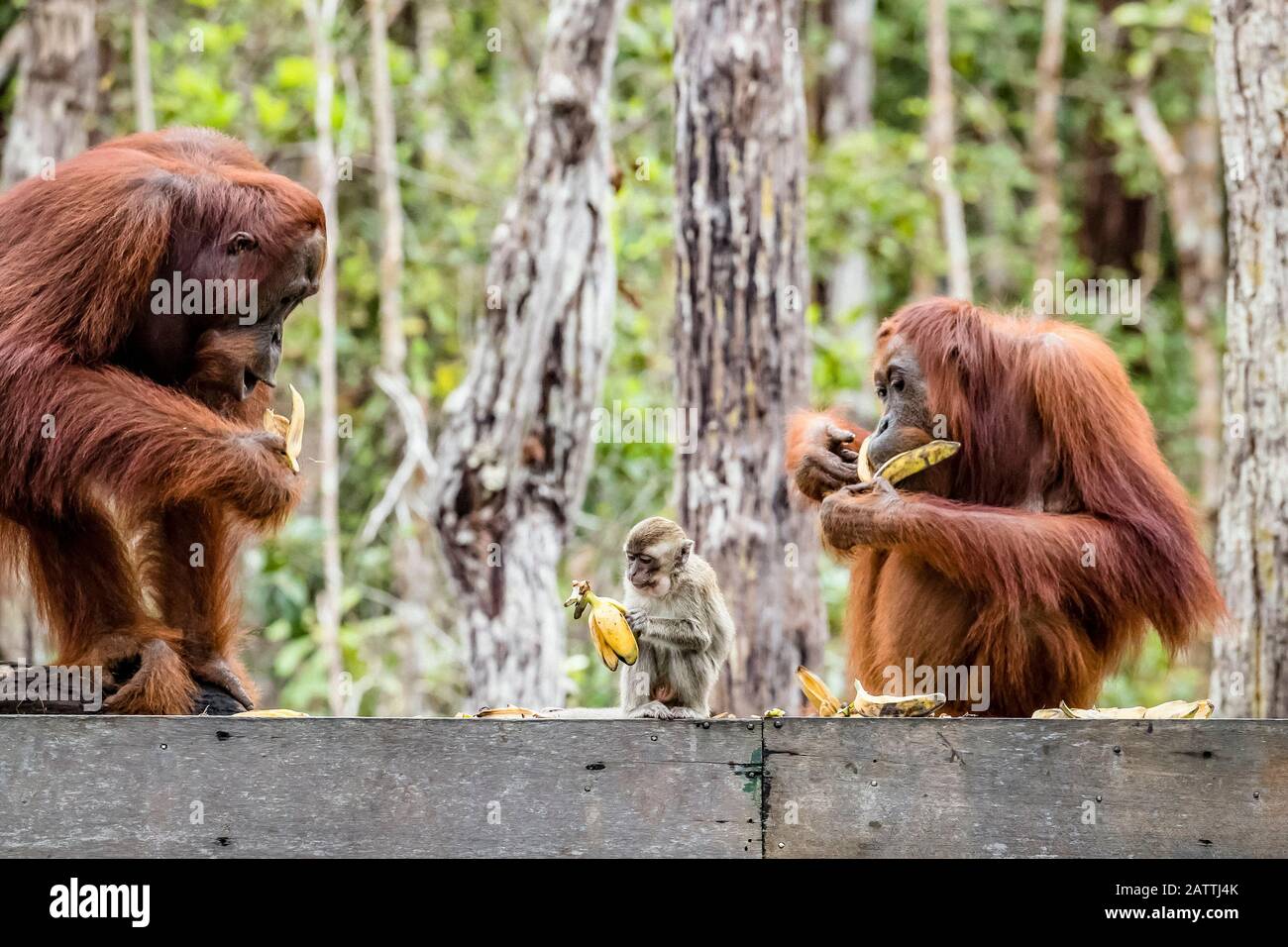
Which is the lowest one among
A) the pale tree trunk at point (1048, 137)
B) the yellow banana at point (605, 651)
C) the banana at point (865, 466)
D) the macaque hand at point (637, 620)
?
the yellow banana at point (605, 651)

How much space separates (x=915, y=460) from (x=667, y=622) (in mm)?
766

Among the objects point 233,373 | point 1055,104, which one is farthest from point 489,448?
point 1055,104

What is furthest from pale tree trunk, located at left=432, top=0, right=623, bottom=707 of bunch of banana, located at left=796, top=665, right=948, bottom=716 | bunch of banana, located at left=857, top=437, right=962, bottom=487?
bunch of banana, located at left=796, top=665, right=948, bottom=716

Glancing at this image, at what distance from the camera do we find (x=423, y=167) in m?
10.3

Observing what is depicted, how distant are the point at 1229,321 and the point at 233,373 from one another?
3398 millimetres

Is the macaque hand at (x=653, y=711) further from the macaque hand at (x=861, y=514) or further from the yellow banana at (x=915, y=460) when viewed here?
the yellow banana at (x=915, y=460)

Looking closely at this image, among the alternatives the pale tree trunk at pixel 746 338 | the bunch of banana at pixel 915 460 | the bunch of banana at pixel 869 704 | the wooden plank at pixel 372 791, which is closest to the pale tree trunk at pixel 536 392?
the pale tree trunk at pixel 746 338

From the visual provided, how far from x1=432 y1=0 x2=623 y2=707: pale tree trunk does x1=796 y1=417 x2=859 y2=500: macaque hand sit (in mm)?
2268

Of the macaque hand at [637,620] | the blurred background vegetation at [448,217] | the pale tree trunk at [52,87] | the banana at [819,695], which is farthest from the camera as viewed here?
the blurred background vegetation at [448,217]

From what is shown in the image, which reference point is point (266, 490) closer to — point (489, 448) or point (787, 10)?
point (489, 448)

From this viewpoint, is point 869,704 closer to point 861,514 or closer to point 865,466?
point 861,514

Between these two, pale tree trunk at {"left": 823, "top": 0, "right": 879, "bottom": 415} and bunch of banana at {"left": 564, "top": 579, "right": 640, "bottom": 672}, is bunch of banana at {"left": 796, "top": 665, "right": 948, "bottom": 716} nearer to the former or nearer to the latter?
bunch of banana at {"left": 564, "top": 579, "right": 640, "bottom": 672}

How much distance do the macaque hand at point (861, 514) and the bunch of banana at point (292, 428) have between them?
1187 mm

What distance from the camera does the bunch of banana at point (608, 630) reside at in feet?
10.0
